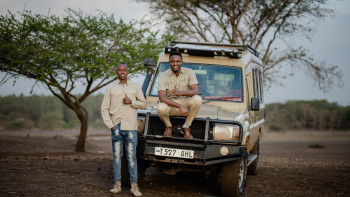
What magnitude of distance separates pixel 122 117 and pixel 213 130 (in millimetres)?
1386

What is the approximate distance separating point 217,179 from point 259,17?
45.2ft

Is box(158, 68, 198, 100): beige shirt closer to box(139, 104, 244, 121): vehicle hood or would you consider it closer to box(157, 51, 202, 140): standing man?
box(157, 51, 202, 140): standing man

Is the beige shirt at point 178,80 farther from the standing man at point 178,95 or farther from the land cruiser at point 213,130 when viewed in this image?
the land cruiser at point 213,130

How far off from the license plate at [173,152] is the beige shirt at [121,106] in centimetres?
52

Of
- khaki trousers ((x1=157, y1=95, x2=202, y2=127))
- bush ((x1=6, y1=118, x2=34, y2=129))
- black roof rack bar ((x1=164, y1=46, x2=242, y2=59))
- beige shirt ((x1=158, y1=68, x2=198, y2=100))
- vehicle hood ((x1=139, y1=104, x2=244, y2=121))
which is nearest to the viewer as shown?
khaki trousers ((x1=157, y1=95, x2=202, y2=127))

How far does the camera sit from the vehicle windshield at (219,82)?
7.61 metres

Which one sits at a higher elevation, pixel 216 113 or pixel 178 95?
pixel 178 95

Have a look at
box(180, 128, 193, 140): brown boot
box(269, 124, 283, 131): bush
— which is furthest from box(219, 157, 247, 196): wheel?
box(269, 124, 283, 131): bush

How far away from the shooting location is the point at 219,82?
7.74 metres

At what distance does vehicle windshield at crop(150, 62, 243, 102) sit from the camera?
7.61 metres

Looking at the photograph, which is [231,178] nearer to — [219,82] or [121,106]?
[219,82]

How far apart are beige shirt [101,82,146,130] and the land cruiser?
12.8 inches

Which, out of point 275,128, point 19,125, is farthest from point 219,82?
point 275,128

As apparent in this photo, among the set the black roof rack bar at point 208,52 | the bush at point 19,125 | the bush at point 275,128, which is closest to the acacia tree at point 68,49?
the black roof rack bar at point 208,52
